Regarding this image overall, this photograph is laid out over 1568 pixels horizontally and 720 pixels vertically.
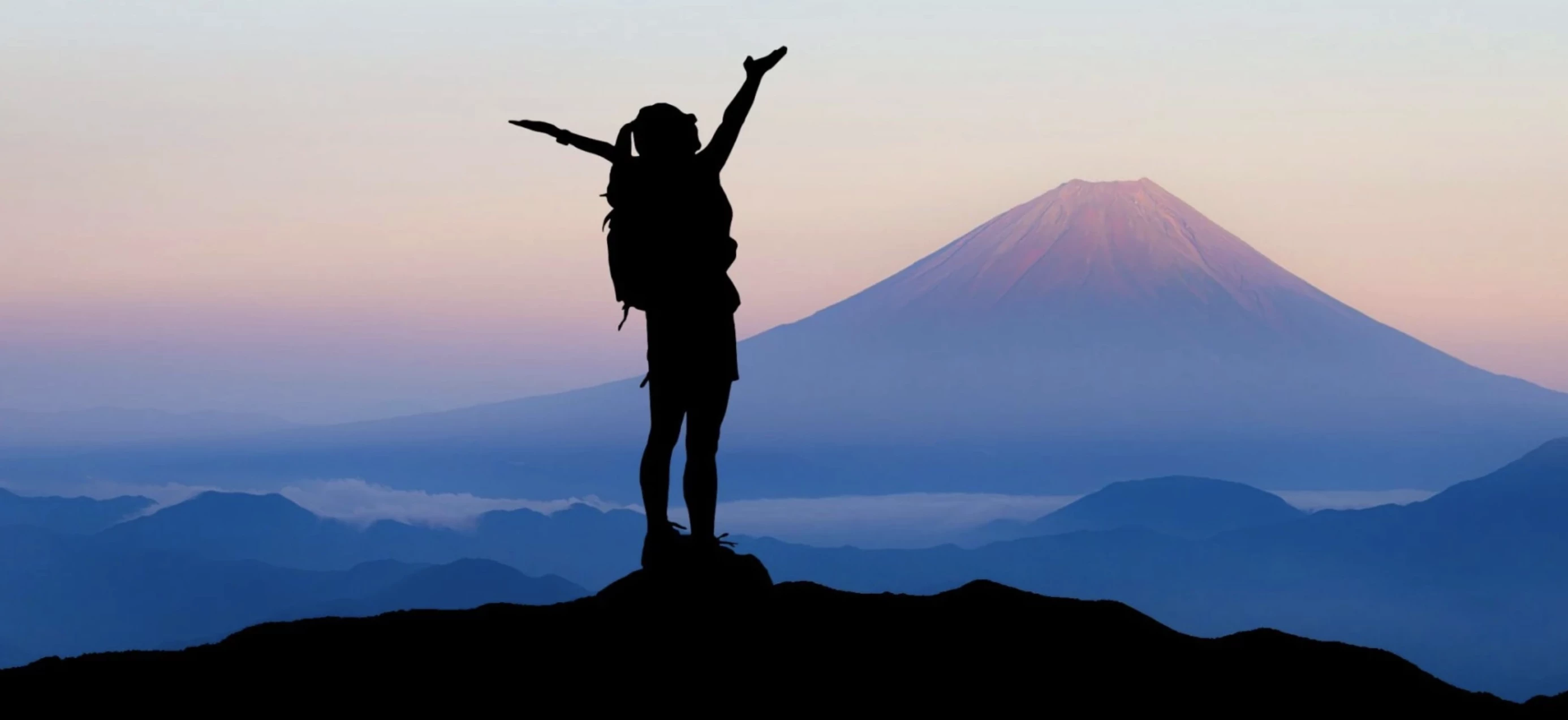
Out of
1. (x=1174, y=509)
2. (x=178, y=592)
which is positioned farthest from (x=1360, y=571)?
(x=178, y=592)

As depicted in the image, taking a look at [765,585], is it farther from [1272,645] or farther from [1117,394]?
[1117,394]

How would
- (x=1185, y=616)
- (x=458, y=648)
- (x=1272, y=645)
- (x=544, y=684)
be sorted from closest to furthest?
(x=544, y=684), (x=458, y=648), (x=1272, y=645), (x=1185, y=616)

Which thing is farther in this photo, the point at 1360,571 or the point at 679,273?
the point at 1360,571

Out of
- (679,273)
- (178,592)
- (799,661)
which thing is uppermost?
(178,592)

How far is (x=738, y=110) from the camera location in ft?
32.5

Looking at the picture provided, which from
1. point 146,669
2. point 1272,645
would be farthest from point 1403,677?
point 146,669

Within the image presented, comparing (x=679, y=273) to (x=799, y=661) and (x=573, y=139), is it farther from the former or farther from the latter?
(x=799, y=661)

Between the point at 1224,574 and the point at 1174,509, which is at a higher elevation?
the point at 1174,509

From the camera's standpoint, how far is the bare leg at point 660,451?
32.5 feet

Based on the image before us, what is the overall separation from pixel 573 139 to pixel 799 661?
3.63m

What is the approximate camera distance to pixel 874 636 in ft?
31.5

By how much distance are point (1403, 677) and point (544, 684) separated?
213 inches

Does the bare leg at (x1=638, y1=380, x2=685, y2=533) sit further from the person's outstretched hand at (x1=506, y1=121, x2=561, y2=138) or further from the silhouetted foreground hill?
the person's outstretched hand at (x1=506, y1=121, x2=561, y2=138)


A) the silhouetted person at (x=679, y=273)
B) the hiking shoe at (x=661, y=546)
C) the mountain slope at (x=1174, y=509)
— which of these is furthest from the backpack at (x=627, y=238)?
→ the mountain slope at (x=1174, y=509)
